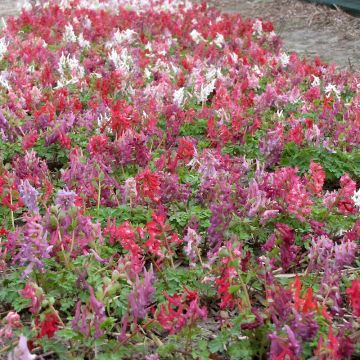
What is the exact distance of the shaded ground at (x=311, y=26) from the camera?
1009 cm

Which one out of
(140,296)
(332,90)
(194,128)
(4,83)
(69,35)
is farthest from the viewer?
(69,35)

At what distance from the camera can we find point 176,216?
405cm

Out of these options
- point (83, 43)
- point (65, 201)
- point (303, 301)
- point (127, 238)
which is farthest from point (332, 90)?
point (303, 301)

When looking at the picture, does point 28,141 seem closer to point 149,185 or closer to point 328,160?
point 149,185

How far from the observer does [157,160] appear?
4.68 metres

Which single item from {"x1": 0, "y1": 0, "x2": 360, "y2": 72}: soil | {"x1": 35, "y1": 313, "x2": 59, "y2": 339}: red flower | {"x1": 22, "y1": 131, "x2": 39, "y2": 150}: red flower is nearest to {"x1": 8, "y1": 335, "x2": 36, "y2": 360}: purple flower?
{"x1": 35, "y1": 313, "x2": 59, "y2": 339}: red flower

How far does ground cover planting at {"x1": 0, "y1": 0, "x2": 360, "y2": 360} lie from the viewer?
2.96m

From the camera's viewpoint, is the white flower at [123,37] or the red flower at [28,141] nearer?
the red flower at [28,141]

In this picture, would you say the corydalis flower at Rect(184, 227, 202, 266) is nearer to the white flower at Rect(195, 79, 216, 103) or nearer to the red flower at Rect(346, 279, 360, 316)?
the red flower at Rect(346, 279, 360, 316)

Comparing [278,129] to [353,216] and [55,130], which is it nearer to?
[353,216]

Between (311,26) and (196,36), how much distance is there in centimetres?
355

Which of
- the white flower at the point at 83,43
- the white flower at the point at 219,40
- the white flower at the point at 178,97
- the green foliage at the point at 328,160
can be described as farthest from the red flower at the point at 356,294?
the white flower at the point at 219,40

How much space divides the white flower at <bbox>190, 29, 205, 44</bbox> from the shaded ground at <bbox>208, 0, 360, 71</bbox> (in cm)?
166

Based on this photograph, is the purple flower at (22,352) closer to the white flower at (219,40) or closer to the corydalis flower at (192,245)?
the corydalis flower at (192,245)
